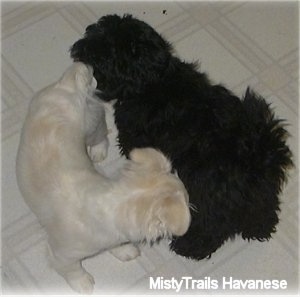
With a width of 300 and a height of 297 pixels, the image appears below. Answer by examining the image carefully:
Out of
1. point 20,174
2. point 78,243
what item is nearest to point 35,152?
point 20,174

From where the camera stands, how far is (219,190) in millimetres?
1459

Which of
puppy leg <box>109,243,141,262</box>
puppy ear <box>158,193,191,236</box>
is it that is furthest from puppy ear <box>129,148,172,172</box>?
puppy leg <box>109,243,141,262</box>

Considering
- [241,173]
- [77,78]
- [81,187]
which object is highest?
[77,78]

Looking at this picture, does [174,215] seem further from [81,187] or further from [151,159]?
[81,187]

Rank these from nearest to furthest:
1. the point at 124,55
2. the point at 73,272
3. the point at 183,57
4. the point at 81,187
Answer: the point at 81,187, the point at 124,55, the point at 73,272, the point at 183,57

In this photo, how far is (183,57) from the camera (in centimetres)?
221

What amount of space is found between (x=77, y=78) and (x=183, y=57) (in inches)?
30.1

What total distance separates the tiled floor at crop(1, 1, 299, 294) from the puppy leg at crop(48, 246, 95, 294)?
45mm

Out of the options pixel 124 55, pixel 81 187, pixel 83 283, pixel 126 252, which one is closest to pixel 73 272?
pixel 83 283

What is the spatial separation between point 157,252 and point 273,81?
865 millimetres

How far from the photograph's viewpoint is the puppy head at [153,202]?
1.18m

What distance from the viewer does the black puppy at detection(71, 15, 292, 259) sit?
1445 millimetres

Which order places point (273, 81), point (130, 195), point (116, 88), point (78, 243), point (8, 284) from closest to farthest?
point (130, 195) < point (78, 243) < point (116, 88) < point (8, 284) < point (273, 81)

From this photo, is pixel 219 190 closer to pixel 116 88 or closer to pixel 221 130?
pixel 221 130
